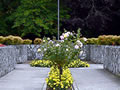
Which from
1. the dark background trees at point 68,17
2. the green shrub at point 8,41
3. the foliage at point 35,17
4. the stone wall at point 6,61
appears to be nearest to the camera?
the stone wall at point 6,61

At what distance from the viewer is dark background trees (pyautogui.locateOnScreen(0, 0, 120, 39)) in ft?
125

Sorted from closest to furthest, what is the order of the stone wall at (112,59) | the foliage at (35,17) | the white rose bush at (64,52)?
A: 1. the white rose bush at (64,52)
2. the stone wall at (112,59)
3. the foliage at (35,17)

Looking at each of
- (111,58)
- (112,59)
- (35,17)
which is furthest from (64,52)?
(35,17)

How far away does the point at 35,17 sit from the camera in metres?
40.9

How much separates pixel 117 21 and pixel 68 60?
31.2m

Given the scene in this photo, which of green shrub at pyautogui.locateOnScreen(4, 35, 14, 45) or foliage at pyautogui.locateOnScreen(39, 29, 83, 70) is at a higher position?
green shrub at pyautogui.locateOnScreen(4, 35, 14, 45)

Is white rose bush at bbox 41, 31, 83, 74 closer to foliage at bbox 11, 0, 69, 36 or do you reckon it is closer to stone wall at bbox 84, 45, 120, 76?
stone wall at bbox 84, 45, 120, 76

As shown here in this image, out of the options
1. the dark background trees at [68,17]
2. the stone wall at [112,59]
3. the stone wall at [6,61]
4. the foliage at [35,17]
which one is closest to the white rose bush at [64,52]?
the stone wall at [6,61]

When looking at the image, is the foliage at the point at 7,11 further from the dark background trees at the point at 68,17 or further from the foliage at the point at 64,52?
the foliage at the point at 64,52

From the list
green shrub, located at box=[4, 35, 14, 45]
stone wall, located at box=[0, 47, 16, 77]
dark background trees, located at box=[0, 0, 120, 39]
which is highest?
dark background trees, located at box=[0, 0, 120, 39]

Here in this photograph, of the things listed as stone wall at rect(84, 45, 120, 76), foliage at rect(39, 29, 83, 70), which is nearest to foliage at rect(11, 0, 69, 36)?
stone wall at rect(84, 45, 120, 76)

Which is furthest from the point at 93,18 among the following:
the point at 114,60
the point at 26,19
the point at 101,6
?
the point at 114,60

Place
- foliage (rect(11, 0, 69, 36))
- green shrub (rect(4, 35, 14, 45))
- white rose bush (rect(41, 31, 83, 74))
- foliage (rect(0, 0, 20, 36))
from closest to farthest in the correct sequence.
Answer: white rose bush (rect(41, 31, 83, 74)), green shrub (rect(4, 35, 14, 45)), foliage (rect(11, 0, 69, 36)), foliage (rect(0, 0, 20, 36))

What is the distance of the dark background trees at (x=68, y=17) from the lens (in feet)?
125
